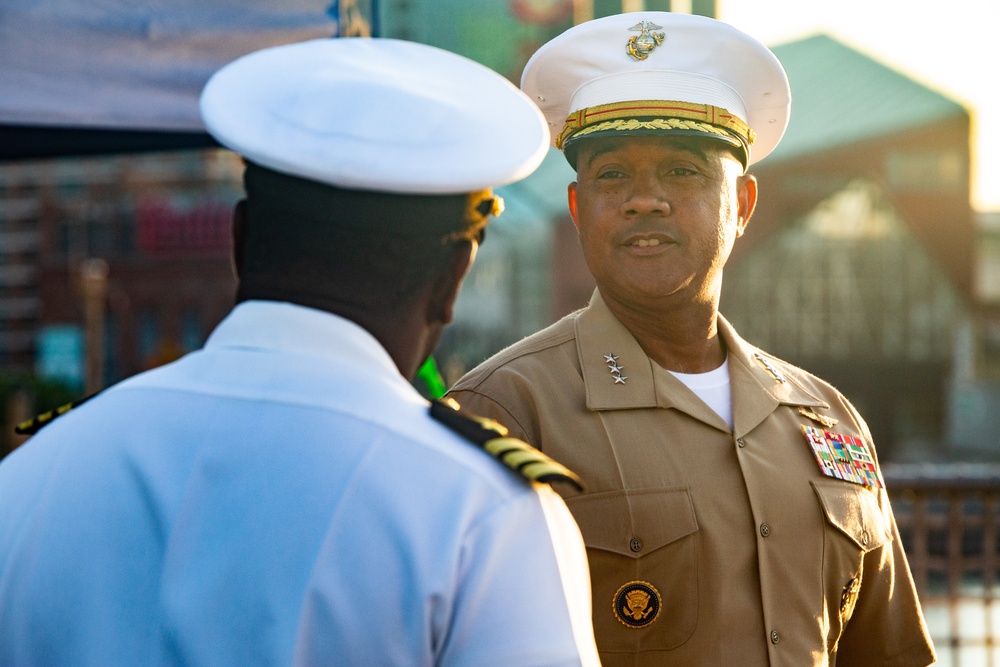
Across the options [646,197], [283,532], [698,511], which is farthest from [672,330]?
[283,532]

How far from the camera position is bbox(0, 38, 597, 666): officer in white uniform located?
122 centimetres

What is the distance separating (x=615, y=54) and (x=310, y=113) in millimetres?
1377

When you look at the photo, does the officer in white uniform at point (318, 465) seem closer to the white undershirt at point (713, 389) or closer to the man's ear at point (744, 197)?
the white undershirt at point (713, 389)

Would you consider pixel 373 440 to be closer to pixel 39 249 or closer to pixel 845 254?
pixel 845 254

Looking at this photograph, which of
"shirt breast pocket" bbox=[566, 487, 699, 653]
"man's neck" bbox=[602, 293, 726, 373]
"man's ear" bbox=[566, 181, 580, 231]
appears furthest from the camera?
"man's ear" bbox=[566, 181, 580, 231]

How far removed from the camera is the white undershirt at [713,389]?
255cm

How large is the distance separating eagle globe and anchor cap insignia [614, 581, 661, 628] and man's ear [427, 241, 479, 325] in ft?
3.37

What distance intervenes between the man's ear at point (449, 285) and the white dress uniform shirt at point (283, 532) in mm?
103

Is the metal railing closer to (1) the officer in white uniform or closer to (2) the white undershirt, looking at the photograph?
(2) the white undershirt

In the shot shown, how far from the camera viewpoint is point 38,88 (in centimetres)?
279

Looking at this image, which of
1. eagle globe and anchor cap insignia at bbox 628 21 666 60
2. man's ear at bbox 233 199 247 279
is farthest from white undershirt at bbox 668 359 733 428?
man's ear at bbox 233 199 247 279

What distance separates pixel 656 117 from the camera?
2.48 m

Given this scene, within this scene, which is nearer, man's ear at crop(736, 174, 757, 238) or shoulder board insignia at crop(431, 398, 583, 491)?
shoulder board insignia at crop(431, 398, 583, 491)

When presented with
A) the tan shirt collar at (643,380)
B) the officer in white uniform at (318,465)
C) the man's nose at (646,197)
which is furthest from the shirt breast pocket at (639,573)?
the officer in white uniform at (318,465)
